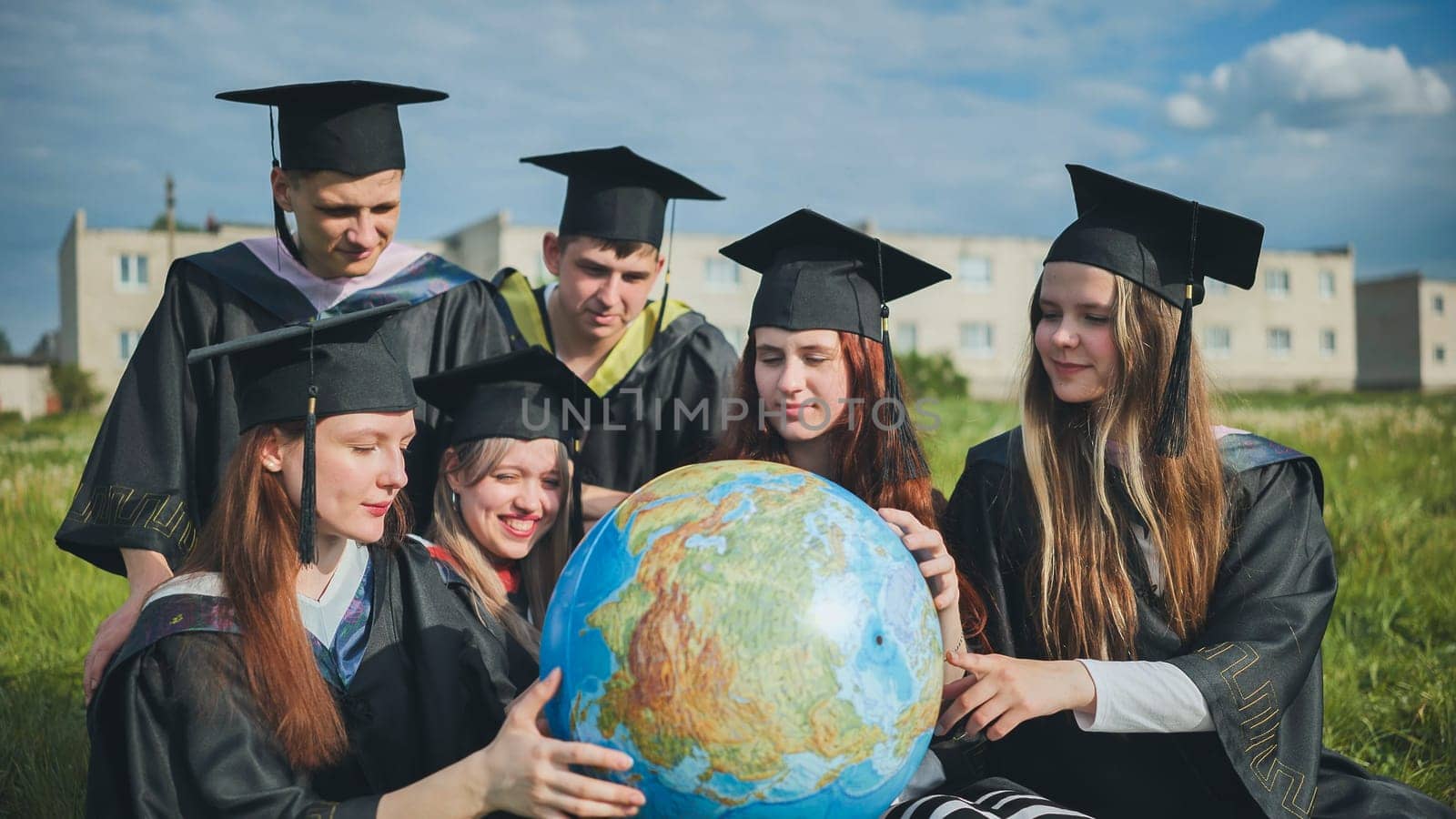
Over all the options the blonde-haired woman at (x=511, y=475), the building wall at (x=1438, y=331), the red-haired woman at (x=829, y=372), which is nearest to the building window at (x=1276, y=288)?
the building wall at (x=1438, y=331)

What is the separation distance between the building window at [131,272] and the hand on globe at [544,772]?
4481 cm

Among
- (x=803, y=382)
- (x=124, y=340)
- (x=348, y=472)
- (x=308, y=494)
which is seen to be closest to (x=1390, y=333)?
(x=124, y=340)

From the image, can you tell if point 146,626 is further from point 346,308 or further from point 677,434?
point 677,434

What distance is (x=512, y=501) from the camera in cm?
427

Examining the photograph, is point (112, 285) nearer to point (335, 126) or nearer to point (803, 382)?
point (335, 126)

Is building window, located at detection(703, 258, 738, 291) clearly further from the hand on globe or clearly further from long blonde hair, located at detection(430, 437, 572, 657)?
the hand on globe

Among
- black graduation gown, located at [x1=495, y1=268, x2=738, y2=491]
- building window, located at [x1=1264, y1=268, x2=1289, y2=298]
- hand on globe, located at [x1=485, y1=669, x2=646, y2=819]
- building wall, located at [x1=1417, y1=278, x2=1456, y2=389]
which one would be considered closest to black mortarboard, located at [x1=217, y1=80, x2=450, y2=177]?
black graduation gown, located at [x1=495, y1=268, x2=738, y2=491]

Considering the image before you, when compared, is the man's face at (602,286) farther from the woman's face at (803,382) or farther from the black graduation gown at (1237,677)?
the black graduation gown at (1237,677)

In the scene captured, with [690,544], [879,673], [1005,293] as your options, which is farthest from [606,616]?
[1005,293]

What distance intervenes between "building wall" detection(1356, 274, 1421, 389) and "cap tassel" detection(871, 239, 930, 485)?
2481 inches

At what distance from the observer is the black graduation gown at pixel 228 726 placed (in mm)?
2846

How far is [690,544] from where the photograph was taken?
255 cm

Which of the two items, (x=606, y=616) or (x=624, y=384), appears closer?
(x=606, y=616)

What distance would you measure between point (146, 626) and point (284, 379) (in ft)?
2.58
